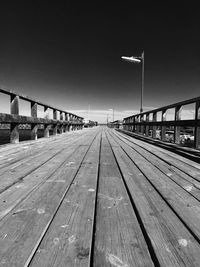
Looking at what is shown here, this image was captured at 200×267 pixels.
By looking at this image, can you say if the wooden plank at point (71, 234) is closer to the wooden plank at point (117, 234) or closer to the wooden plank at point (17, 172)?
the wooden plank at point (117, 234)

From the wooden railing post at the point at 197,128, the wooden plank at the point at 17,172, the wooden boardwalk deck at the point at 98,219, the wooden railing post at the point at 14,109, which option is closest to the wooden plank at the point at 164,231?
the wooden boardwalk deck at the point at 98,219

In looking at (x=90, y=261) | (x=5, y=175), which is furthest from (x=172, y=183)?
(x=5, y=175)

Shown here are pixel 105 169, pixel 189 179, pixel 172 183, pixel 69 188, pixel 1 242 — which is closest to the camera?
pixel 1 242

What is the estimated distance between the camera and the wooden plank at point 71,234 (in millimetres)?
778

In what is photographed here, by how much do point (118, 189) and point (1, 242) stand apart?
979mm

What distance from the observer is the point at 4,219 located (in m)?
1.09

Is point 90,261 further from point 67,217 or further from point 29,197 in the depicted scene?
point 29,197

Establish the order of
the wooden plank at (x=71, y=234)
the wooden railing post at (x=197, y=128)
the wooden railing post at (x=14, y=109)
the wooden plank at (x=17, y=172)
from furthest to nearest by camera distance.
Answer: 1. the wooden railing post at (x=14, y=109)
2. the wooden railing post at (x=197, y=128)
3. the wooden plank at (x=17, y=172)
4. the wooden plank at (x=71, y=234)

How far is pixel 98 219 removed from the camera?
3.62ft

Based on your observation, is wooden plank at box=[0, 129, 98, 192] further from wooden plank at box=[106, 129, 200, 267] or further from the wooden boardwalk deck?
wooden plank at box=[106, 129, 200, 267]

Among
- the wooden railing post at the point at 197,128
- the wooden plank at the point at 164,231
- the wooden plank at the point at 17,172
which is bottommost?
the wooden plank at the point at 164,231

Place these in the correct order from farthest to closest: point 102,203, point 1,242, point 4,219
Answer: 1. point 102,203
2. point 4,219
3. point 1,242

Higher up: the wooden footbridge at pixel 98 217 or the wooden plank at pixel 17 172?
the wooden plank at pixel 17 172

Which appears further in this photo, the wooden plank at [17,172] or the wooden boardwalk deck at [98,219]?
the wooden plank at [17,172]
